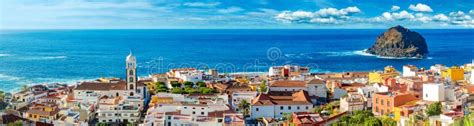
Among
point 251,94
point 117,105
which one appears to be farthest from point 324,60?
point 117,105

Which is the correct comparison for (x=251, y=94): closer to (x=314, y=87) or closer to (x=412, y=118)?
(x=314, y=87)

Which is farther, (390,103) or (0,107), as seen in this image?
(0,107)

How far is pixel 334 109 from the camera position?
45.4ft

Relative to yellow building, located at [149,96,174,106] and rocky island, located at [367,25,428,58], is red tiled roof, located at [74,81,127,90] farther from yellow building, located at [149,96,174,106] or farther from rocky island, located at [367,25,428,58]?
rocky island, located at [367,25,428,58]

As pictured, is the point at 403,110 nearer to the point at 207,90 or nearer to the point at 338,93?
the point at 338,93

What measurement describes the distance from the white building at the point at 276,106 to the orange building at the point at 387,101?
2.01m

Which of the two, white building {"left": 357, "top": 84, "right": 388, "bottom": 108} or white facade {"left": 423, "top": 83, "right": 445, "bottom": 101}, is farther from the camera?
white building {"left": 357, "top": 84, "right": 388, "bottom": 108}

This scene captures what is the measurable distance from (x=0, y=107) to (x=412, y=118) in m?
10.6

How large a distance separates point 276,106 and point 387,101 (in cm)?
289

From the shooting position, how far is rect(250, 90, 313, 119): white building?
46.8 feet

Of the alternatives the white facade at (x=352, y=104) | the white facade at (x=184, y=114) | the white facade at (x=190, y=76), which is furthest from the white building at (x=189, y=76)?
the white facade at (x=352, y=104)

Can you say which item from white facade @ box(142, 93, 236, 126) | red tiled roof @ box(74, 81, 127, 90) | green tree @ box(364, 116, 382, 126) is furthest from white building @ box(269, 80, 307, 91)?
green tree @ box(364, 116, 382, 126)

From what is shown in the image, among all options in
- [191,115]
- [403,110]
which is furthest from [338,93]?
[191,115]

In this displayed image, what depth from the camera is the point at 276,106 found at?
14375 millimetres
